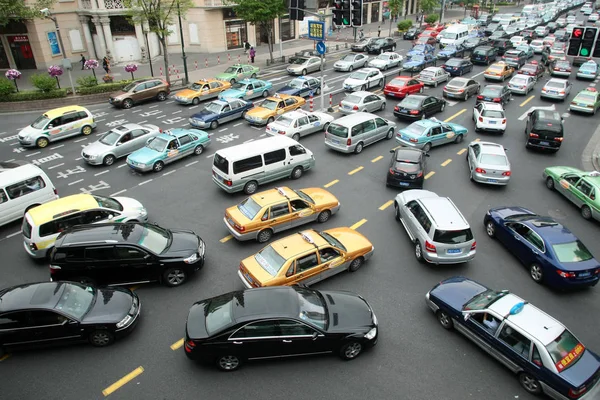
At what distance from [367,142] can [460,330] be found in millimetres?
12551

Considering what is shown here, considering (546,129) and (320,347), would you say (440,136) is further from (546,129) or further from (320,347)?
(320,347)

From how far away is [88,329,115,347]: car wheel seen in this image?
956 cm

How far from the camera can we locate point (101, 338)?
31.8ft

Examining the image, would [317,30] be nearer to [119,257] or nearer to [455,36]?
[119,257]

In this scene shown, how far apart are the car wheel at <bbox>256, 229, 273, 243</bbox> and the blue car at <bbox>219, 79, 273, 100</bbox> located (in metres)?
15.2

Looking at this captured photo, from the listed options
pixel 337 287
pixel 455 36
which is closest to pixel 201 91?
pixel 337 287

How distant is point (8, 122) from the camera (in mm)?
25219

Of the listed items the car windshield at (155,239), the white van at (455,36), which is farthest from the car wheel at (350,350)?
the white van at (455,36)

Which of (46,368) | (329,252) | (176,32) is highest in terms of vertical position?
(176,32)

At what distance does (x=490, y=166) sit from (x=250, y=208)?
34.4 feet

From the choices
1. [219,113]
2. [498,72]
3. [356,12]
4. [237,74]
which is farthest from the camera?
[498,72]

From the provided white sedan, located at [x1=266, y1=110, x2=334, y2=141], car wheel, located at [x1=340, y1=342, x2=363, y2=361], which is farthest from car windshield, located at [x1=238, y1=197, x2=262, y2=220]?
white sedan, located at [x1=266, y1=110, x2=334, y2=141]

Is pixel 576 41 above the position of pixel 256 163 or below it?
above

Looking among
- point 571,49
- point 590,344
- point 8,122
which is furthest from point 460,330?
point 8,122
